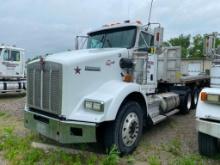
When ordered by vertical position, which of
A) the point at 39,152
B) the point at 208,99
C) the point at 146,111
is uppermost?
the point at 208,99

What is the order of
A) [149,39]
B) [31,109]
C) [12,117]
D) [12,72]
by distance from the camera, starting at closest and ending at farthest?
[31,109] → [149,39] → [12,117] → [12,72]

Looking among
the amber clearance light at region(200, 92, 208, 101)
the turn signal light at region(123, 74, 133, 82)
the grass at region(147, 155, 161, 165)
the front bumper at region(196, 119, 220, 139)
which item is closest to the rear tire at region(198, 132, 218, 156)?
the front bumper at region(196, 119, 220, 139)

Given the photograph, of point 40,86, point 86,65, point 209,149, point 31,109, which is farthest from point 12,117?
point 209,149

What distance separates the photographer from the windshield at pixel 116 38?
234 inches

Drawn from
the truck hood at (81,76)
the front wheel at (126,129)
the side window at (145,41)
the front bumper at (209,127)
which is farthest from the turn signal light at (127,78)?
the front bumper at (209,127)

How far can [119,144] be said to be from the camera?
15.2 ft

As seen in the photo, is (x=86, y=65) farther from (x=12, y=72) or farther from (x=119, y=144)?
(x=12, y=72)

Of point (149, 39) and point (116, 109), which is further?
point (149, 39)

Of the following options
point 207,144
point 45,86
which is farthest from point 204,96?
point 45,86

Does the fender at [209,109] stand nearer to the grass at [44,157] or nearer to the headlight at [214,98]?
the headlight at [214,98]

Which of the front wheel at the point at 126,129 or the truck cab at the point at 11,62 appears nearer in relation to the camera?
the front wheel at the point at 126,129

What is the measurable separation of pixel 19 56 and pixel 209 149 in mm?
12558

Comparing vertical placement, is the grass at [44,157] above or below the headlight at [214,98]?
below

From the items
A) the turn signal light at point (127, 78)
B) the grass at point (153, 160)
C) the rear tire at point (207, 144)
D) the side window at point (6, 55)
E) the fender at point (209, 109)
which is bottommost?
the grass at point (153, 160)
